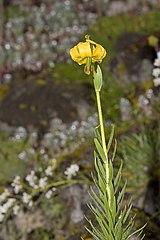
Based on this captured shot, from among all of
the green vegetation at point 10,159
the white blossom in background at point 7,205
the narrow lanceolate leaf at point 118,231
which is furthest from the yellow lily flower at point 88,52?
the green vegetation at point 10,159

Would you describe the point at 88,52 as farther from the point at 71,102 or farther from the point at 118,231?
the point at 71,102

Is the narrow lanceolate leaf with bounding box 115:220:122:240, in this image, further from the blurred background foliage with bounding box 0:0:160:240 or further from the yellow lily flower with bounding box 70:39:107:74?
the blurred background foliage with bounding box 0:0:160:240

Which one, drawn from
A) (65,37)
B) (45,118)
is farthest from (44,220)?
(65,37)

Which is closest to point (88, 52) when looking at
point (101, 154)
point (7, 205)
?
point (101, 154)

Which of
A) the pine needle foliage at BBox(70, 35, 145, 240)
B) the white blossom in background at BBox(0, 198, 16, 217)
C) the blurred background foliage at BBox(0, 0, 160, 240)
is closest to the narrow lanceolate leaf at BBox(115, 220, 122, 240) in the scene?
the pine needle foliage at BBox(70, 35, 145, 240)

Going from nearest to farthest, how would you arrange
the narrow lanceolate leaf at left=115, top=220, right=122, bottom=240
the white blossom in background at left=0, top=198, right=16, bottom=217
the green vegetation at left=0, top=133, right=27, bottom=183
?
the narrow lanceolate leaf at left=115, top=220, right=122, bottom=240, the white blossom in background at left=0, top=198, right=16, bottom=217, the green vegetation at left=0, top=133, right=27, bottom=183

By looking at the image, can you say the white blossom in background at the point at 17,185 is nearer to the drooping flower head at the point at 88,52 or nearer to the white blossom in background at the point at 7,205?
the white blossom in background at the point at 7,205
